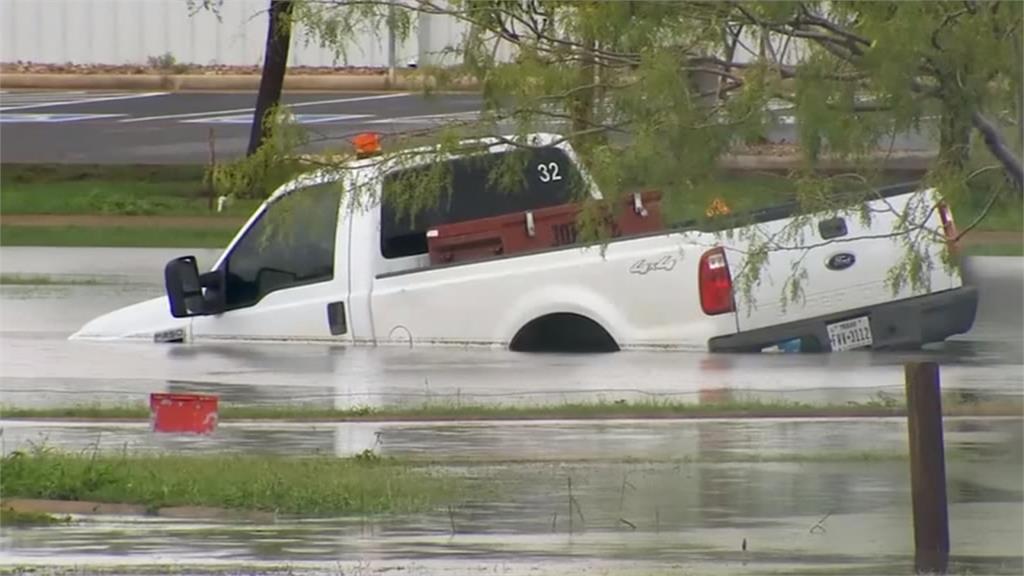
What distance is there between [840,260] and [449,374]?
104 inches

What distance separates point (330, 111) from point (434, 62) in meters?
27.4

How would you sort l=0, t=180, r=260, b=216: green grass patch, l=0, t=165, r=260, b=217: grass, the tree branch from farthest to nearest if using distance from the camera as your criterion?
1. l=0, t=165, r=260, b=217: grass
2. l=0, t=180, r=260, b=216: green grass patch
3. the tree branch

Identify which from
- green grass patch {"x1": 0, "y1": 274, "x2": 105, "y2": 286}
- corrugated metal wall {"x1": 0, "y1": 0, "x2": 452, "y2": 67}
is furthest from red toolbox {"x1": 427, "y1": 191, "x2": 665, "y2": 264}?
corrugated metal wall {"x1": 0, "y1": 0, "x2": 452, "y2": 67}

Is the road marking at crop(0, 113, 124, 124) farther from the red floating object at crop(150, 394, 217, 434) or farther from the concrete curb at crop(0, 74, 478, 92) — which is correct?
the red floating object at crop(150, 394, 217, 434)

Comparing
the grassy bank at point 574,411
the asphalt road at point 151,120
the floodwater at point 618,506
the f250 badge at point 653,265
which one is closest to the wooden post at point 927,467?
the floodwater at point 618,506

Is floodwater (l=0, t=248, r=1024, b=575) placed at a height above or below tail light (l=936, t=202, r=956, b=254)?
below

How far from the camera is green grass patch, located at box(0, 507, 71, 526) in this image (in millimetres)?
9234

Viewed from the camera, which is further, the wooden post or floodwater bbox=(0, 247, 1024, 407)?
floodwater bbox=(0, 247, 1024, 407)

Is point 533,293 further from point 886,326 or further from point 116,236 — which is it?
point 116,236

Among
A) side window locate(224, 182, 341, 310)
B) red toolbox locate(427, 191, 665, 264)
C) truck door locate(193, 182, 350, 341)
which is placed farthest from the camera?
truck door locate(193, 182, 350, 341)

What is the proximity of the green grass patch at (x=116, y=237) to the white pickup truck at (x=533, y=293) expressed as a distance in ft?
29.8

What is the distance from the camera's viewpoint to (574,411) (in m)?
12.7

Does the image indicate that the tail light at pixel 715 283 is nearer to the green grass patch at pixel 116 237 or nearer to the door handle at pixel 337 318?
the door handle at pixel 337 318

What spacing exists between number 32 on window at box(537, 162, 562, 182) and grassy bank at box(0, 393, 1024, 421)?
1379 millimetres
